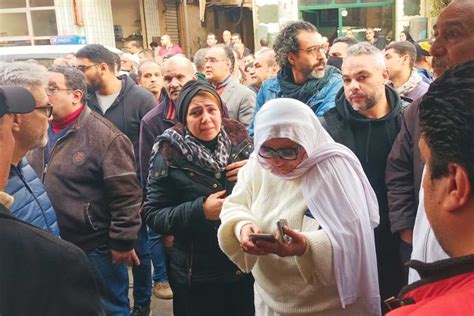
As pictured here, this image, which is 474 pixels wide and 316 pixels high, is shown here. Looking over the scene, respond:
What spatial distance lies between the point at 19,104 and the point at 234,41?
991cm

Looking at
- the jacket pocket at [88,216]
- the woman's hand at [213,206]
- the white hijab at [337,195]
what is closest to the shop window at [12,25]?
the jacket pocket at [88,216]

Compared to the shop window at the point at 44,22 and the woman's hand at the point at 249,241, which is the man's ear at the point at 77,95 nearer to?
the woman's hand at the point at 249,241

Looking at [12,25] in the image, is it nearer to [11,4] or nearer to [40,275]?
[11,4]

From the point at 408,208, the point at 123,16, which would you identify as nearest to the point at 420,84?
the point at 408,208

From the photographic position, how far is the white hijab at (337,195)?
202 centimetres

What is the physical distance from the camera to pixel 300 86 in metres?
3.48

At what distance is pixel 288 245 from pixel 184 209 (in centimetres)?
75

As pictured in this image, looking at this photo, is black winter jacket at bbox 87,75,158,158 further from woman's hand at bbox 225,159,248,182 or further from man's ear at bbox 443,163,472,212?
man's ear at bbox 443,163,472,212

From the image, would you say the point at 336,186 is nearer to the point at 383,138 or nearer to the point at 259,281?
the point at 259,281

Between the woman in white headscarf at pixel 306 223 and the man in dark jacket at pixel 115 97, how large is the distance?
205 centimetres

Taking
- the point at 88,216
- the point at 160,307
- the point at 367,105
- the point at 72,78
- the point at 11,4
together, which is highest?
the point at 11,4

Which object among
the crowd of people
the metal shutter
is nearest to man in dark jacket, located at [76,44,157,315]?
the crowd of people

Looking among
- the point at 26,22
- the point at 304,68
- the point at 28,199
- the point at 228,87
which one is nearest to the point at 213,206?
the point at 28,199

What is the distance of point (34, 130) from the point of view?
2.09 meters
